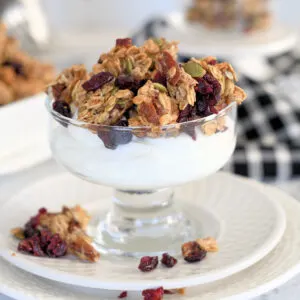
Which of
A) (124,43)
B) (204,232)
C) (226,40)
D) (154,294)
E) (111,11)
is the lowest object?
(111,11)

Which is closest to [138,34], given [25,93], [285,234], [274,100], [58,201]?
[274,100]

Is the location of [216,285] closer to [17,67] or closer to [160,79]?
[160,79]

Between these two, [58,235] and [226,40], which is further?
[226,40]

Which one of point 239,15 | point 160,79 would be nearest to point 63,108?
point 160,79

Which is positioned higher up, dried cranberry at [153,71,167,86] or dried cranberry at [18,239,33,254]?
dried cranberry at [153,71,167,86]

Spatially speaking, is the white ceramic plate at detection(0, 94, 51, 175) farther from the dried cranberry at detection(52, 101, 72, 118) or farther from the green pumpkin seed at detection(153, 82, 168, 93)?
the green pumpkin seed at detection(153, 82, 168, 93)

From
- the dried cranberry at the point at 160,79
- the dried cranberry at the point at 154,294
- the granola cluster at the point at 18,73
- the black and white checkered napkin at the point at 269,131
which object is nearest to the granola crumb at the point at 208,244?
the dried cranberry at the point at 154,294

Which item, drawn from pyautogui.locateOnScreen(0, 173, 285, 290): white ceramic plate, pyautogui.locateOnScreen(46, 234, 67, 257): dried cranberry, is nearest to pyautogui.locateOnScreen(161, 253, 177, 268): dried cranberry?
pyautogui.locateOnScreen(0, 173, 285, 290): white ceramic plate
